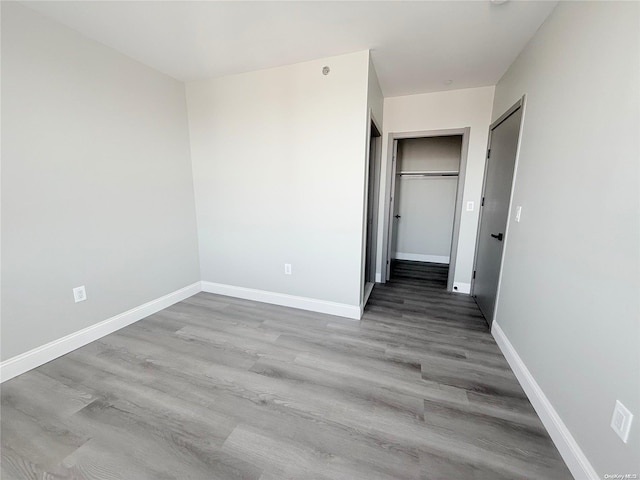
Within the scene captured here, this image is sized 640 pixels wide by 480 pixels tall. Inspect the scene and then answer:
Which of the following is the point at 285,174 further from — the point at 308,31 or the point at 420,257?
the point at 420,257

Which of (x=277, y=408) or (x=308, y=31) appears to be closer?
(x=277, y=408)

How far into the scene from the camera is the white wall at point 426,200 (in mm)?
4418

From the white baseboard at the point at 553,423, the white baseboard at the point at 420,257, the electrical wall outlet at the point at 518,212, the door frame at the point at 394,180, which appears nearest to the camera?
the white baseboard at the point at 553,423

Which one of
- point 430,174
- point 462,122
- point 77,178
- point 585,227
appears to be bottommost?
point 585,227

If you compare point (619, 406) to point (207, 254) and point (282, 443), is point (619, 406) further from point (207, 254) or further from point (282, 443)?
point (207, 254)

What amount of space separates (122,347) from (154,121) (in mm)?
2194

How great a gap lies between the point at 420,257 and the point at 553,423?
3.67 metres

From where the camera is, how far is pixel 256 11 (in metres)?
1.74

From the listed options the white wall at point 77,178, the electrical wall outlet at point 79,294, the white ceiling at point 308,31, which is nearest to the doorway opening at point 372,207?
the white ceiling at point 308,31

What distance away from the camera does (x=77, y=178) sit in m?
2.04

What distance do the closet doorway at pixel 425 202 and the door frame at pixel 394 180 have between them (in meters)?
0.64

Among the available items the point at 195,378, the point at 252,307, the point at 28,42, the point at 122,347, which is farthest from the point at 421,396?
the point at 28,42

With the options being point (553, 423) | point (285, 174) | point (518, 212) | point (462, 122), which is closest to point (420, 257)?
point (462, 122)

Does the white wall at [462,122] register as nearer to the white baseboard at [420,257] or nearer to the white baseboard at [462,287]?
the white baseboard at [462,287]
